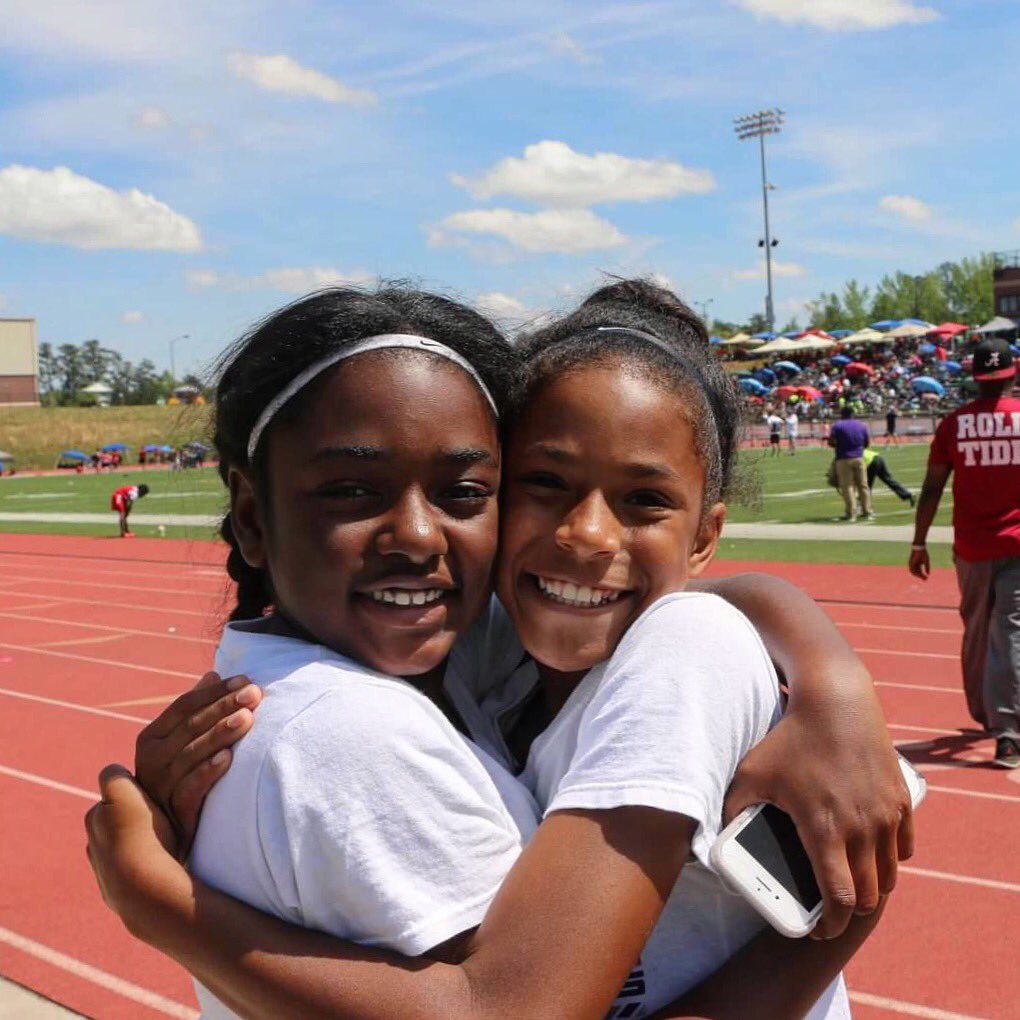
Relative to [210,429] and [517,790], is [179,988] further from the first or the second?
[517,790]

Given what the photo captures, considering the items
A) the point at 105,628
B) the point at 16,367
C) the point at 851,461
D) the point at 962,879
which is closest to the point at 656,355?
the point at 962,879

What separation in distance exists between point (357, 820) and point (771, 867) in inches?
17.5

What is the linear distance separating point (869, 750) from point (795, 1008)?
31 centimetres

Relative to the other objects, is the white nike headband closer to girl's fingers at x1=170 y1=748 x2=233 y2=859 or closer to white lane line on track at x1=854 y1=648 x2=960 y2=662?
girl's fingers at x1=170 y1=748 x2=233 y2=859

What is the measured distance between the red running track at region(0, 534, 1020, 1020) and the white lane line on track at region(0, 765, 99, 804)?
0.04ft

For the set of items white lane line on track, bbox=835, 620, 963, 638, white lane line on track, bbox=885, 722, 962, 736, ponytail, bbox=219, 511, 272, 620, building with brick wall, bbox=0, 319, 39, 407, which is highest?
building with brick wall, bbox=0, 319, 39, 407

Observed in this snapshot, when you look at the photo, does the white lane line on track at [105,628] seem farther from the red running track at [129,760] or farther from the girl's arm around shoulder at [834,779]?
the girl's arm around shoulder at [834,779]

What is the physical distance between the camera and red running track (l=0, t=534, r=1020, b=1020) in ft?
13.5

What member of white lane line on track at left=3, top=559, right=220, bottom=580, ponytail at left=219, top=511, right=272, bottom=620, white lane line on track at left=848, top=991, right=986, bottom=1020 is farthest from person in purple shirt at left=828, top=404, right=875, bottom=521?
ponytail at left=219, top=511, right=272, bottom=620

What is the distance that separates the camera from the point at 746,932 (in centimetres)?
144

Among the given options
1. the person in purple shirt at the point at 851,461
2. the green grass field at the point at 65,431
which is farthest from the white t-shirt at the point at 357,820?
the green grass field at the point at 65,431

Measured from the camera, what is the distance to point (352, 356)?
60.0 inches

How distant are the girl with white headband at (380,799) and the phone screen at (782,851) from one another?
5cm

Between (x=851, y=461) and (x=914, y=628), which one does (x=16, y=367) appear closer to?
(x=851, y=461)
